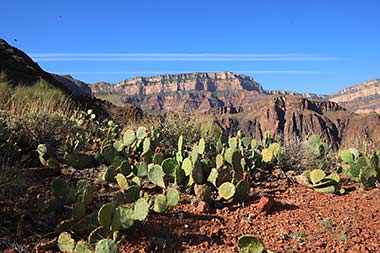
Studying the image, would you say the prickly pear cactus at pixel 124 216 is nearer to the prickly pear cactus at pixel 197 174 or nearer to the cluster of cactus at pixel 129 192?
the cluster of cactus at pixel 129 192

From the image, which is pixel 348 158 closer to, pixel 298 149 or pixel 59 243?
pixel 298 149

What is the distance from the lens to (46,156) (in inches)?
210

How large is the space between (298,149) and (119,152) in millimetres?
2609

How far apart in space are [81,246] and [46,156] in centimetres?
246

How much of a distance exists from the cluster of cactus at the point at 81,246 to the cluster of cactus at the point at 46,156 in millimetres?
1949

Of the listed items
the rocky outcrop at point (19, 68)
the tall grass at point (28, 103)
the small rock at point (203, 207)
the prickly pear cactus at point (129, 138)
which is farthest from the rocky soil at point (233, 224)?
the rocky outcrop at point (19, 68)

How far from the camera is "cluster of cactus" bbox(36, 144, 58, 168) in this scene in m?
5.08

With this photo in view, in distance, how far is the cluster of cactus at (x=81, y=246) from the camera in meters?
2.91

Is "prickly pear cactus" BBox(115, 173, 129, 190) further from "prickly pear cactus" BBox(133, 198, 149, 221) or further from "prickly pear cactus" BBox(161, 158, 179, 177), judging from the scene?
"prickly pear cactus" BBox(133, 198, 149, 221)

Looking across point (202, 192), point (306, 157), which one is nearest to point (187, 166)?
point (202, 192)

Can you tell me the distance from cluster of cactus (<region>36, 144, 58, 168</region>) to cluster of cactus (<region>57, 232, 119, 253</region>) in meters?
1.95

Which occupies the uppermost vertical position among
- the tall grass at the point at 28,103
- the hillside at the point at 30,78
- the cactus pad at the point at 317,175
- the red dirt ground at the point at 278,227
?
the hillside at the point at 30,78

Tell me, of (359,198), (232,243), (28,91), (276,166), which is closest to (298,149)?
(276,166)

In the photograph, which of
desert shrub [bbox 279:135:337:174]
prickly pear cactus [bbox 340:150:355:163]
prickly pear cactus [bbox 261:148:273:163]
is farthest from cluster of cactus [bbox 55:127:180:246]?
prickly pear cactus [bbox 340:150:355:163]
